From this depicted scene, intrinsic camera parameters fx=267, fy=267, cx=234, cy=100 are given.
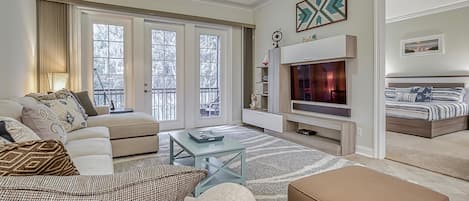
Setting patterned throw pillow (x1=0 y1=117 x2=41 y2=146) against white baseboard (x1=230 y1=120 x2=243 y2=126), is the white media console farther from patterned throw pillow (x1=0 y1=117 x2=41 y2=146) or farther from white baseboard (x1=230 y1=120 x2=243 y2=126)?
patterned throw pillow (x1=0 y1=117 x2=41 y2=146)

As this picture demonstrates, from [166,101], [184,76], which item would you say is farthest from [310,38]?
[166,101]

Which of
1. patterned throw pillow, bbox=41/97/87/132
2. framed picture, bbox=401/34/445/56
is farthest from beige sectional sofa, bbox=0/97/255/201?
framed picture, bbox=401/34/445/56

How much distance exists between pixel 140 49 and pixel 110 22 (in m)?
0.65

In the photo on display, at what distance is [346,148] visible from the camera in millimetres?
3496

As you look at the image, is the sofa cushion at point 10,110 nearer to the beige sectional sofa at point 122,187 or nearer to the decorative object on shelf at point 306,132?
the beige sectional sofa at point 122,187

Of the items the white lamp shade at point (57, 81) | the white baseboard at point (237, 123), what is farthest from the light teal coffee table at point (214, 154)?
the white baseboard at point (237, 123)

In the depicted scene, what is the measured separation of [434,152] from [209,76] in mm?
4000

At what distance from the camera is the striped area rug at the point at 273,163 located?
7.84ft

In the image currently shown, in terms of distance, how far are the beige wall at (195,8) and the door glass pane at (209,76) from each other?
1.52 ft

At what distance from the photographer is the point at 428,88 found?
553cm

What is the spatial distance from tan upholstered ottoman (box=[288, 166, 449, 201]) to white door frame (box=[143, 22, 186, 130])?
3.98 m

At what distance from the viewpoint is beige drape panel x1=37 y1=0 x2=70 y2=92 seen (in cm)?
397

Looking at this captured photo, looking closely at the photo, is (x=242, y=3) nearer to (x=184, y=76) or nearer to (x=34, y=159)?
(x=184, y=76)

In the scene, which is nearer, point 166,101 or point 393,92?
point 166,101
